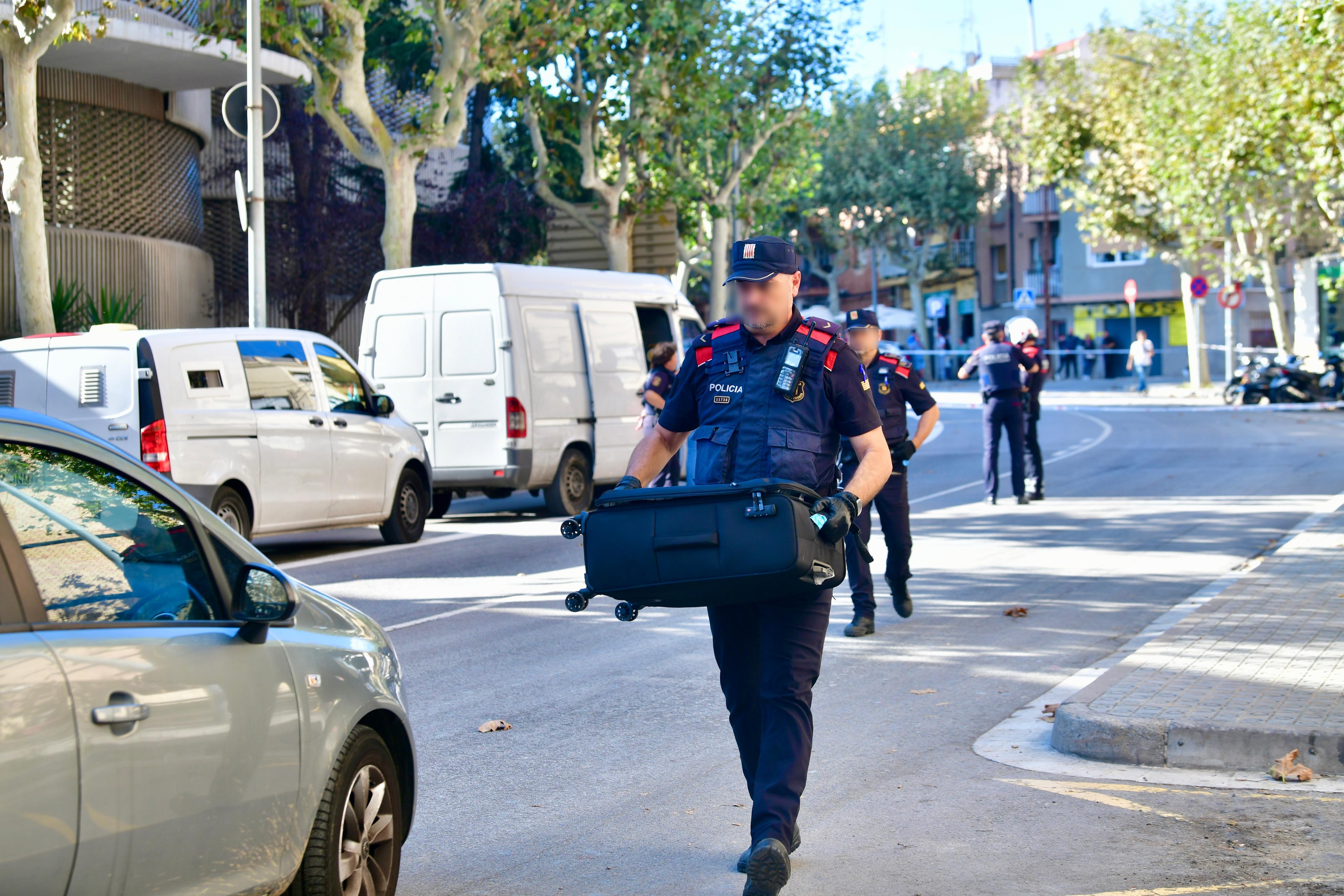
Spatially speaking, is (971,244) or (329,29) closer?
(329,29)

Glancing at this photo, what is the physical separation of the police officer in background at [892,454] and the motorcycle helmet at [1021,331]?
6.96 metres

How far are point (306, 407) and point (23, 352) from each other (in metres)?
2.23

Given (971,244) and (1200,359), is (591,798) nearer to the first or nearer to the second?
(1200,359)

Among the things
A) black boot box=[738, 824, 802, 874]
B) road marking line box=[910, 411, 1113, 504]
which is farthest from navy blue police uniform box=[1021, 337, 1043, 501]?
black boot box=[738, 824, 802, 874]

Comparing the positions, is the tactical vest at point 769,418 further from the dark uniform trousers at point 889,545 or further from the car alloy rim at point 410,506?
the car alloy rim at point 410,506

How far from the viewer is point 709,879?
Answer: 4.48 m

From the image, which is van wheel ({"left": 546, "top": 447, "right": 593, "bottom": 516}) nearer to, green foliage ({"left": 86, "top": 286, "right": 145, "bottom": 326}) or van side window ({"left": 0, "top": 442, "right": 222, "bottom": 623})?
green foliage ({"left": 86, "top": 286, "right": 145, "bottom": 326})

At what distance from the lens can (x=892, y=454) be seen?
8.45 metres

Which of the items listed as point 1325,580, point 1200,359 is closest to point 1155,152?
point 1200,359

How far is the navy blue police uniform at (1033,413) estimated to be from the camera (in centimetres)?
1580

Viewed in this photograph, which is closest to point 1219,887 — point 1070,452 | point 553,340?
point 553,340

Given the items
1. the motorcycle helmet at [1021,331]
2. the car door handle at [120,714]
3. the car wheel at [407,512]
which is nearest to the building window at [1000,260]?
the motorcycle helmet at [1021,331]

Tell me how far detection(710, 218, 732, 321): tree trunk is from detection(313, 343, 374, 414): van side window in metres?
19.0

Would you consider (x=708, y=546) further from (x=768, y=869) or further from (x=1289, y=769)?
(x=1289, y=769)
